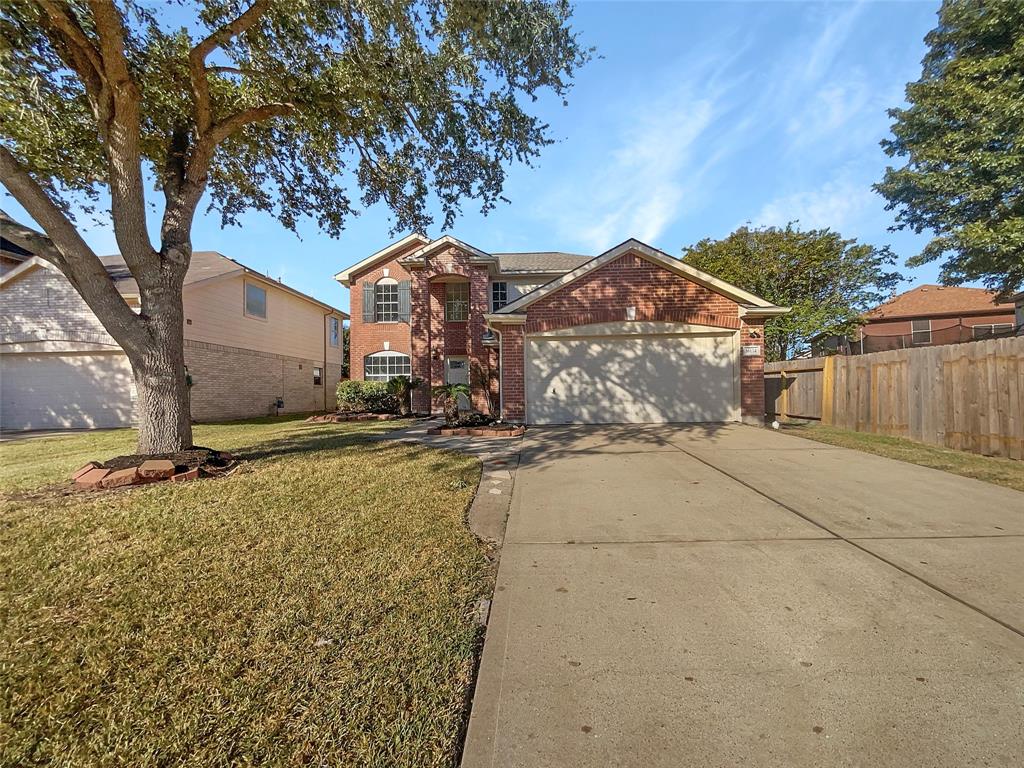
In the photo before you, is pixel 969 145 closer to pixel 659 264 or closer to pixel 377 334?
pixel 659 264

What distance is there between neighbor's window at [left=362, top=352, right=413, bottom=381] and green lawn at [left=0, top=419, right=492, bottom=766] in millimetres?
12301

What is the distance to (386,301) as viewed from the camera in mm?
16766

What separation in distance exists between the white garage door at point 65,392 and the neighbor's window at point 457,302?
10183mm

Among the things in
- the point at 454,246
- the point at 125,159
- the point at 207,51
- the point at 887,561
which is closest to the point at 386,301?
the point at 454,246

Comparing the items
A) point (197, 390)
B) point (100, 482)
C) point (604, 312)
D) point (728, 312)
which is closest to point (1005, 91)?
point (728, 312)

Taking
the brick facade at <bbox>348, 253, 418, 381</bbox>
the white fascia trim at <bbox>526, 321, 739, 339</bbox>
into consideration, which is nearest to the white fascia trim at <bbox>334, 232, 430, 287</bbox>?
the brick facade at <bbox>348, 253, 418, 381</bbox>

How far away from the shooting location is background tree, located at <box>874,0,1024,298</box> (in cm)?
1127

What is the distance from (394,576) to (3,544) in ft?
10.1

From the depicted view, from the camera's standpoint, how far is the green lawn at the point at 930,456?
5.31 m

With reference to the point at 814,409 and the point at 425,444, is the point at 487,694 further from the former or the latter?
the point at 814,409

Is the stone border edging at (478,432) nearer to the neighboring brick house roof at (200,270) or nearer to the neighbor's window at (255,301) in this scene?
the neighboring brick house roof at (200,270)

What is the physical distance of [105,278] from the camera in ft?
17.2

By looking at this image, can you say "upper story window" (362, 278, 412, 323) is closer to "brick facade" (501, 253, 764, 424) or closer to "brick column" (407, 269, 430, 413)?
"brick column" (407, 269, 430, 413)

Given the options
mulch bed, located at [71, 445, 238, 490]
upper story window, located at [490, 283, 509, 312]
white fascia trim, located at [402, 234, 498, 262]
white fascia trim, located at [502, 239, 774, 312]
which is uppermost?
white fascia trim, located at [402, 234, 498, 262]
